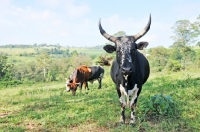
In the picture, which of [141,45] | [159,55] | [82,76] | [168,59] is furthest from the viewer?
[159,55]

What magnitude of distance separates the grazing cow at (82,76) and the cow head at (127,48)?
8.12 meters

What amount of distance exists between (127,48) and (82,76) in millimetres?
10324

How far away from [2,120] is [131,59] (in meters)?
4.50

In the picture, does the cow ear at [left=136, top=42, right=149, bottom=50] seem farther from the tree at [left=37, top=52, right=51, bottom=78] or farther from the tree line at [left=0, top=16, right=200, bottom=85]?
the tree at [left=37, top=52, right=51, bottom=78]

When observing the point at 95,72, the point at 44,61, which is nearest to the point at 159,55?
the point at 44,61

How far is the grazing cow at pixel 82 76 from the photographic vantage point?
1430 centimetres

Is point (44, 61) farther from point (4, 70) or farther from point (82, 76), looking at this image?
point (82, 76)

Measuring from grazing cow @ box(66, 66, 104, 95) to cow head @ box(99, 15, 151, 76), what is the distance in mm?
8122

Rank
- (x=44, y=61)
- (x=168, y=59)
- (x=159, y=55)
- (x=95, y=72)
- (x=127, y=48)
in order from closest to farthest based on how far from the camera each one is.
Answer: (x=127, y=48), (x=95, y=72), (x=168, y=59), (x=159, y=55), (x=44, y=61)

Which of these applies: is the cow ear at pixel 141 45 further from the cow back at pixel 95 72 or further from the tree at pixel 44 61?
the tree at pixel 44 61

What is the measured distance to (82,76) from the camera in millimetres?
15711

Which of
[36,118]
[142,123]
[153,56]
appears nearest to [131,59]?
[142,123]

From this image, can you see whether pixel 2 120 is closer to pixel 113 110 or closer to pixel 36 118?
pixel 36 118

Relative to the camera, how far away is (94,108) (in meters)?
8.44
